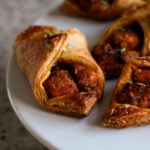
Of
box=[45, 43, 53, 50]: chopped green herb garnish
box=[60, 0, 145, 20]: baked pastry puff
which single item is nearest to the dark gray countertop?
box=[60, 0, 145, 20]: baked pastry puff

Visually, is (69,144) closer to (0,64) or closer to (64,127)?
(64,127)

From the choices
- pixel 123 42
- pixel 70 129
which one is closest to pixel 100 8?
pixel 123 42

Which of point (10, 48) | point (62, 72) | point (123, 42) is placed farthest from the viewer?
point (10, 48)

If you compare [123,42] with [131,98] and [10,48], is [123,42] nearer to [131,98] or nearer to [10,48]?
[131,98]

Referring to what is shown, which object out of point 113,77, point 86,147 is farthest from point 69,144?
point 113,77

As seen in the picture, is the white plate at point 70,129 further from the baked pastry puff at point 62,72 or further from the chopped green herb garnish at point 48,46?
the chopped green herb garnish at point 48,46
